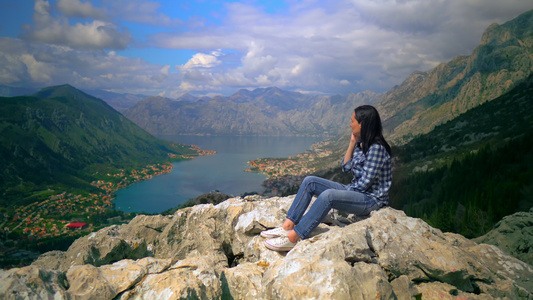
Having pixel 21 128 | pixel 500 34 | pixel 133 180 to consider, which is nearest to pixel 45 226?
pixel 133 180

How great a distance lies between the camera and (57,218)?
3676 inches

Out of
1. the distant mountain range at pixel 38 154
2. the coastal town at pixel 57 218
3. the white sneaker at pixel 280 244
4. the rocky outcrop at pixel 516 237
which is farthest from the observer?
the distant mountain range at pixel 38 154

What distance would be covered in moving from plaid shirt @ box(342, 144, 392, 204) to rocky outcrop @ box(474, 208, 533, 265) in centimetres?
544

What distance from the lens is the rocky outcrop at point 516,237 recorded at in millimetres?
8492

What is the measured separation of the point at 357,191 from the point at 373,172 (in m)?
0.66

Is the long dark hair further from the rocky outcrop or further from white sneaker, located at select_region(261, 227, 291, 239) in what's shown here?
Result: the rocky outcrop

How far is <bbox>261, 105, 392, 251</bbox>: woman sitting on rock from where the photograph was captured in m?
6.35

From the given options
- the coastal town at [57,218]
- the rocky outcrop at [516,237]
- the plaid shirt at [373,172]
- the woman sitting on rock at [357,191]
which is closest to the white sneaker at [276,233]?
the woman sitting on rock at [357,191]

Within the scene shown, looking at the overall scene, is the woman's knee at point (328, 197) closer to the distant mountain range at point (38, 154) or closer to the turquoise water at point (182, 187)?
the turquoise water at point (182, 187)

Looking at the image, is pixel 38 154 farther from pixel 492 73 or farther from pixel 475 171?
pixel 492 73

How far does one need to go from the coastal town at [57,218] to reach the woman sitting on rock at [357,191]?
287 ft

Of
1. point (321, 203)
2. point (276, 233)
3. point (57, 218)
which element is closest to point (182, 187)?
point (57, 218)

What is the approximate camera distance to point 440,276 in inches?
217

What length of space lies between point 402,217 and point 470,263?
1.59 meters
